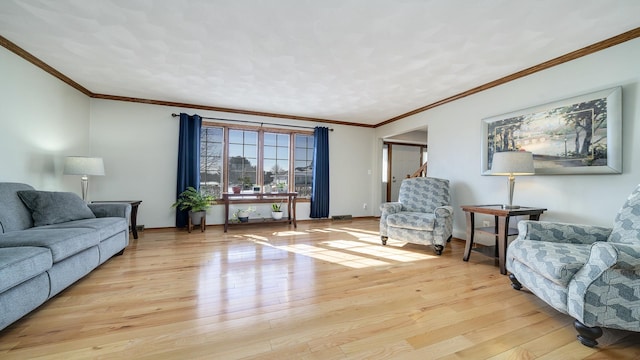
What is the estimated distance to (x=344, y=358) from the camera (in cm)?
132

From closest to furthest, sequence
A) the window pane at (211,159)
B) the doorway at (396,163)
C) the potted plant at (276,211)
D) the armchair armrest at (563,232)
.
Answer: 1. the armchair armrest at (563,232)
2. the window pane at (211,159)
3. the potted plant at (276,211)
4. the doorway at (396,163)

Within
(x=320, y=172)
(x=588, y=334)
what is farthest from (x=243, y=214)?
(x=588, y=334)

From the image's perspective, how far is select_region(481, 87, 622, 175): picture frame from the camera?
2.33 metres

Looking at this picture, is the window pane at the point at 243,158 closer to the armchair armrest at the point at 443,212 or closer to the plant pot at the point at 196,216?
the plant pot at the point at 196,216

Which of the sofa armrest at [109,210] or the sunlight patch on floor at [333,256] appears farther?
the sofa armrest at [109,210]

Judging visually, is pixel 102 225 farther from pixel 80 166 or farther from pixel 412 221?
pixel 412 221

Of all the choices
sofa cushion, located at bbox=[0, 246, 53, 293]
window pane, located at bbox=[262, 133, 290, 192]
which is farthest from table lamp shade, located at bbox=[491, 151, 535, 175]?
sofa cushion, located at bbox=[0, 246, 53, 293]

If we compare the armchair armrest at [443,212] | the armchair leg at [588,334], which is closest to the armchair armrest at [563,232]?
the armchair leg at [588,334]

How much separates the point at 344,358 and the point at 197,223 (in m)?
3.88

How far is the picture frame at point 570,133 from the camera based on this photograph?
7.64 ft

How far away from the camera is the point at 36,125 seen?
301cm

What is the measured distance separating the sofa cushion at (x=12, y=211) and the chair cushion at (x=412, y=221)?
3.91 meters

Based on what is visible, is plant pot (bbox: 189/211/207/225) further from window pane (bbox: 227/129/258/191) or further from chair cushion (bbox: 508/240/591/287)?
chair cushion (bbox: 508/240/591/287)

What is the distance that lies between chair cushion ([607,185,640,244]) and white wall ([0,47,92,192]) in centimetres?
548
